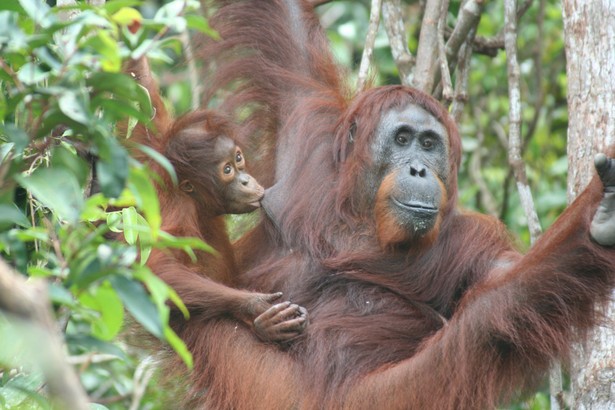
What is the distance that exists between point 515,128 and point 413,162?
0.83 meters

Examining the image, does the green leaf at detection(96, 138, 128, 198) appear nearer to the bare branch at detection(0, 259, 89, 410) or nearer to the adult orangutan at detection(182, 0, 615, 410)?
the bare branch at detection(0, 259, 89, 410)

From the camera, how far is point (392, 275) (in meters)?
3.97

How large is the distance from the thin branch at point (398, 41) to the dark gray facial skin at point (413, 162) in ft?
2.70

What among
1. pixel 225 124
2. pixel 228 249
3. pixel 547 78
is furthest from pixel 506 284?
pixel 547 78

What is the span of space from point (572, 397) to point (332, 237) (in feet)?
3.96

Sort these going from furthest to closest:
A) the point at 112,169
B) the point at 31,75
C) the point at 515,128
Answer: the point at 515,128
the point at 31,75
the point at 112,169

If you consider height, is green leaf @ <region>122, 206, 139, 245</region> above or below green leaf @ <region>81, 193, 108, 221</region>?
below

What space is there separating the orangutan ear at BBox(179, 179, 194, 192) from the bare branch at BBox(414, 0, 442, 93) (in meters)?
1.28

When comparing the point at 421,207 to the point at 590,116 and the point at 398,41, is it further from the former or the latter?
the point at 398,41

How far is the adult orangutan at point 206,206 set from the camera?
12.2 ft

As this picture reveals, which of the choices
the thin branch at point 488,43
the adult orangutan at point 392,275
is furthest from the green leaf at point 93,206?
the thin branch at point 488,43

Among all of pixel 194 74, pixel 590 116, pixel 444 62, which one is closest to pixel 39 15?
pixel 590 116

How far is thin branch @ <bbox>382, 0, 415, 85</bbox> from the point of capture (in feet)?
15.7

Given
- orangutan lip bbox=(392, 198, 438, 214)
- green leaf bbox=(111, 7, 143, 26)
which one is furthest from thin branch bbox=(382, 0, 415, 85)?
green leaf bbox=(111, 7, 143, 26)
